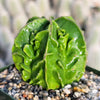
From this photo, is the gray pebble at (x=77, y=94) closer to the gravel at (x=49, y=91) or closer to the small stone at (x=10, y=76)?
the gravel at (x=49, y=91)

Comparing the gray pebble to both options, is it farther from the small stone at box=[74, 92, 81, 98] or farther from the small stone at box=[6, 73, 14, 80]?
the small stone at box=[6, 73, 14, 80]

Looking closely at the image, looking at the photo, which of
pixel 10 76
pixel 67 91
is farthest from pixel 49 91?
pixel 10 76

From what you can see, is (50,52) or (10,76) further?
(10,76)

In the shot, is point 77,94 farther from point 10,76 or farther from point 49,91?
point 10,76

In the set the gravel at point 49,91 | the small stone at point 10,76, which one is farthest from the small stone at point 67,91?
the small stone at point 10,76

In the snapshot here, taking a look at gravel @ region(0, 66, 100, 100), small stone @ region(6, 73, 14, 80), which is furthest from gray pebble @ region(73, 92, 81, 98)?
small stone @ region(6, 73, 14, 80)
